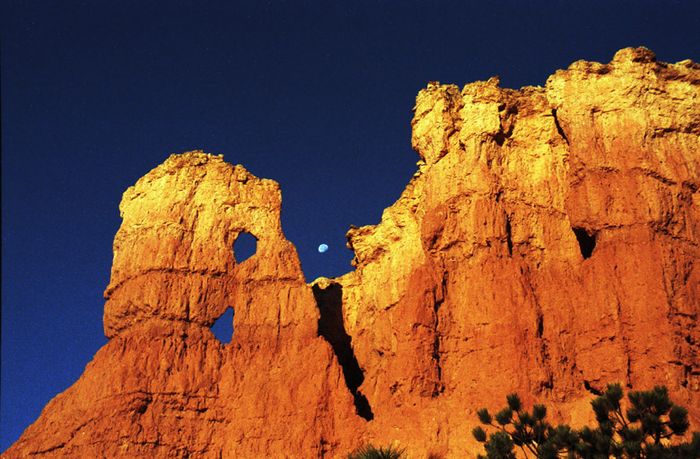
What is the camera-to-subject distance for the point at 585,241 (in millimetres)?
43750

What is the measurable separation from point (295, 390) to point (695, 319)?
1848 cm

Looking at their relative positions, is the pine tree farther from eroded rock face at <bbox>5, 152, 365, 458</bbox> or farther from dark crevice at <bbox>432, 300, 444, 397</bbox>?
eroded rock face at <bbox>5, 152, 365, 458</bbox>

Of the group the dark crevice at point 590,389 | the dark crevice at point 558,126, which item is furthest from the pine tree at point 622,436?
the dark crevice at point 558,126

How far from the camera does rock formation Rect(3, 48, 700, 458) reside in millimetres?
39969

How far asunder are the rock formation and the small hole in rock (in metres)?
0.15

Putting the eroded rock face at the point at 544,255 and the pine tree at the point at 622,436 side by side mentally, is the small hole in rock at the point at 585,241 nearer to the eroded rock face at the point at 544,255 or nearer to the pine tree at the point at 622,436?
the eroded rock face at the point at 544,255

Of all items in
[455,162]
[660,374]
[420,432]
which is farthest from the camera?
[455,162]

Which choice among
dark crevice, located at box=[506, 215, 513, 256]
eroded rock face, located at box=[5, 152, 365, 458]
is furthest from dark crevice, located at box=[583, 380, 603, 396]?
eroded rock face, located at box=[5, 152, 365, 458]

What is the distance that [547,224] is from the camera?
148 ft

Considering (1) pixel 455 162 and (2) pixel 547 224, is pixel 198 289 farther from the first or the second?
(2) pixel 547 224

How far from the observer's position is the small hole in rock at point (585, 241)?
42666 mm

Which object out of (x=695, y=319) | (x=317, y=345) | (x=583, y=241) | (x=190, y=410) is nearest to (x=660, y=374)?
(x=695, y=319)

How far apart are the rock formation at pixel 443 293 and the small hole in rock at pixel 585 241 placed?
0.49 feet

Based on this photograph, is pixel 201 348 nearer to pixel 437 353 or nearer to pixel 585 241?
pixel 437 353
